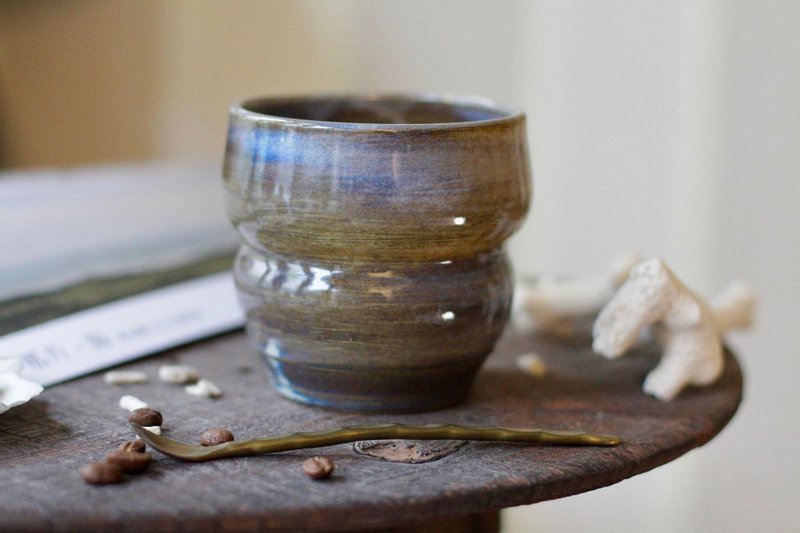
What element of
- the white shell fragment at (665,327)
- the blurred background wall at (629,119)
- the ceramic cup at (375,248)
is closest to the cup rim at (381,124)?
the ceramic cup at (375,248)

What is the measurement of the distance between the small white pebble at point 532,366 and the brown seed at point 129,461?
27cm

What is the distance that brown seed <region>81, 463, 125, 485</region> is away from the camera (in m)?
0.42

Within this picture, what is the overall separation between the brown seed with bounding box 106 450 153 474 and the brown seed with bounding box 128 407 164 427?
52 millimetres

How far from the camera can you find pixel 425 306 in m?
0.51

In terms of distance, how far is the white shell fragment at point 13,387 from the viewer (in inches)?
19.7

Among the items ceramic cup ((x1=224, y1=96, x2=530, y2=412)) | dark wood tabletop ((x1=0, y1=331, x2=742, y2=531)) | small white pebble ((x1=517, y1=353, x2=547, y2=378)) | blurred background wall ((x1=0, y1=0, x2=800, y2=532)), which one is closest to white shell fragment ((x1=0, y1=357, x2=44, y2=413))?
dark wood tabletop ((x1=0, y1=331, x2=742, y2=531))

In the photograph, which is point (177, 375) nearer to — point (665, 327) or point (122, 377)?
point (122, 377)

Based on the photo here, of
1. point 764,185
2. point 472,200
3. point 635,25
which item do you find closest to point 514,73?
point 635,25

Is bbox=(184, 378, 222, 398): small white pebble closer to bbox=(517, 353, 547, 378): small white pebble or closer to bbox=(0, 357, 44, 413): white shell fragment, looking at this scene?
bbox=(0, 357, 44, 413): white shell fragment

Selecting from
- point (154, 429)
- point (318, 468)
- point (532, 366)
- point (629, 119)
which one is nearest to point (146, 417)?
point (154, 429)

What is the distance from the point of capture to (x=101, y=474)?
420 mm

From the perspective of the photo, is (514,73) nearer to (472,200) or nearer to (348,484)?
(472,200)

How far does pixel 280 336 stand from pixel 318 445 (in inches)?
3.2

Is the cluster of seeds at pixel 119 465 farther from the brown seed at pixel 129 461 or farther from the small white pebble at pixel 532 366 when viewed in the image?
the small white pebble at pixel 532 366
